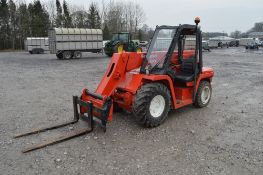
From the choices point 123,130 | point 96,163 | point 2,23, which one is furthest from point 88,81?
point 2,23

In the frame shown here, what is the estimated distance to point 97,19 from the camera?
52.8 metres

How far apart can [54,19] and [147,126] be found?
164ft

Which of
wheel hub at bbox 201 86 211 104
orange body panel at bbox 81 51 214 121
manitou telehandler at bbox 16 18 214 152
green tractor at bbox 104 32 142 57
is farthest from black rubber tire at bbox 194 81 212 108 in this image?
green tractor at bbox 104 32 142 57

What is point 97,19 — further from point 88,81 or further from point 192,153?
point 192,153

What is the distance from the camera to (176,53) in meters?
6.59

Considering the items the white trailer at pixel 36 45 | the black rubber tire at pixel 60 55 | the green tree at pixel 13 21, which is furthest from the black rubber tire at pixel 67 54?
the green tree at pixel 13 21

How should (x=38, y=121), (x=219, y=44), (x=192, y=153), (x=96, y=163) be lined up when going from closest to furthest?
(x=96, y=163) < (x=192, y=153) < (x=38, y=121) < (x=219, y=44)

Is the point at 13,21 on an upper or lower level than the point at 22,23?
upper

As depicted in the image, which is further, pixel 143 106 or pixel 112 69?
pixel 112 69

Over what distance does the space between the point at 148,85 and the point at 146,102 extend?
1.30 feet

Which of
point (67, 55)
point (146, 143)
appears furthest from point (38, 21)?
point (146, 143)

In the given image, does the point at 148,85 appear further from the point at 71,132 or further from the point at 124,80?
the point at 71,132

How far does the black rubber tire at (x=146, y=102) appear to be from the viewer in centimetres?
524

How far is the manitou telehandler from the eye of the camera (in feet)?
17.3
